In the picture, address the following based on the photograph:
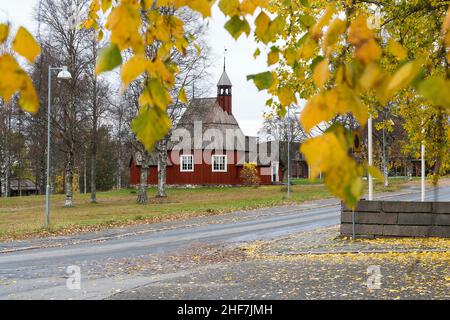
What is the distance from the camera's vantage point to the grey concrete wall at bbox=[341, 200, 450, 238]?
13750 millimetres

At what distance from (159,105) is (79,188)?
245 feet

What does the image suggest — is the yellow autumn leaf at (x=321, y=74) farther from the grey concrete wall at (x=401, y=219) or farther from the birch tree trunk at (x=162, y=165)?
the birch tree trunk at (x=162, y=165)

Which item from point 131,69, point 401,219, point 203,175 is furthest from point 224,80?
point 131,69

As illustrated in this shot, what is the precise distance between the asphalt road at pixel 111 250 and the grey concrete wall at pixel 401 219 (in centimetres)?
412

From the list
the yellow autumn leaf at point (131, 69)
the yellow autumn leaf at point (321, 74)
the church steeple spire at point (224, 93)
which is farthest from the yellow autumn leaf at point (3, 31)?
the church steeple spire at point (224, 93)

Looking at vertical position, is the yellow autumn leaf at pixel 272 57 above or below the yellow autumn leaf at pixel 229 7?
below

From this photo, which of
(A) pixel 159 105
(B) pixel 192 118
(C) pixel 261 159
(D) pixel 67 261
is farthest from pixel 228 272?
(C) pixel 261 159

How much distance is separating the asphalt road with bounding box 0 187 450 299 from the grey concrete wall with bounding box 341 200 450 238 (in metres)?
4.12

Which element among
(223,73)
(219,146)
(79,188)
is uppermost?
(223,73)

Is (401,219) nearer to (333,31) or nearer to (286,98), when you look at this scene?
(286,98)

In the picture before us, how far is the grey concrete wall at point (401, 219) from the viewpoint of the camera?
1375 centimetres

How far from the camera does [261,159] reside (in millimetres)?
65688

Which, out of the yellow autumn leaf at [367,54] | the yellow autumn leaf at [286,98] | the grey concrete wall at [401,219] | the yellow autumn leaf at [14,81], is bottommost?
the grey concrete wall at [401,219]
